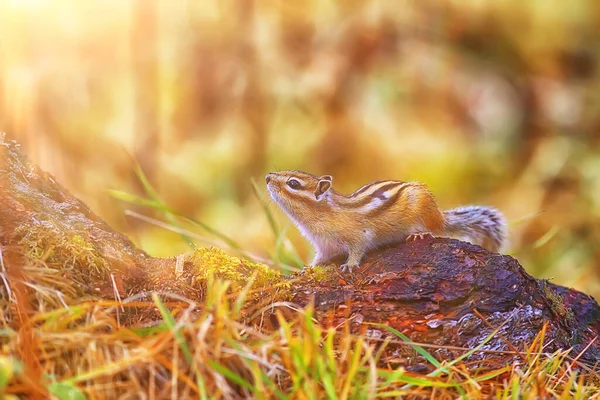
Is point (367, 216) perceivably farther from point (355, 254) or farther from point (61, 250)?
point (61, 250)

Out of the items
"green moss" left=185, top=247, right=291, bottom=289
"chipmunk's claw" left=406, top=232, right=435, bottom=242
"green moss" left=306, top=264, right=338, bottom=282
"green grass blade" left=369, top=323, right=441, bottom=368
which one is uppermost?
"chipmunk's claw" left=406, top=232, right=435, bottom=242

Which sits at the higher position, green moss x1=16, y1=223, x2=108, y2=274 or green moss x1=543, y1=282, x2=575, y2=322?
green moss x1=16, y1=223, x2=108, y2=274

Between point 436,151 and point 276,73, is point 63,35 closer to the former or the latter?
point 276,73

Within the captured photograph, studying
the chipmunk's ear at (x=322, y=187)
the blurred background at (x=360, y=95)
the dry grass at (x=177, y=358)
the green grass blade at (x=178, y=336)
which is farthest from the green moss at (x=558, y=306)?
the blurred background at (x=360, y=95)

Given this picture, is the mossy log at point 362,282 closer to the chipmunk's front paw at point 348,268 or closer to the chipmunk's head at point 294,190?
the chipmunk's front paw at point 348,268

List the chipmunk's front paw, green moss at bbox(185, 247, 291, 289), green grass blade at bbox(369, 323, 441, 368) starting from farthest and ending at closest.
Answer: the chipmunk's front paw < green moss at bbox(185, 247, 291, 289) < green grass blade at bbox(369, 323, 441, 368)

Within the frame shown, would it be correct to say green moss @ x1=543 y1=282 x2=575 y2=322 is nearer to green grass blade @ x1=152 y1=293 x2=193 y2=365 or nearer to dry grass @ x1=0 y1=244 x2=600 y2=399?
dry grass @ x1=0 y1=244 x2=600 y2=399

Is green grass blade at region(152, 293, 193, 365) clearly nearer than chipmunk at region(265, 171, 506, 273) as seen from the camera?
Yes

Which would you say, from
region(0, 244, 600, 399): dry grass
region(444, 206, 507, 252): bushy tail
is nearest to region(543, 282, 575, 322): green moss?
region(0, 244, 600, 399): dry grass
